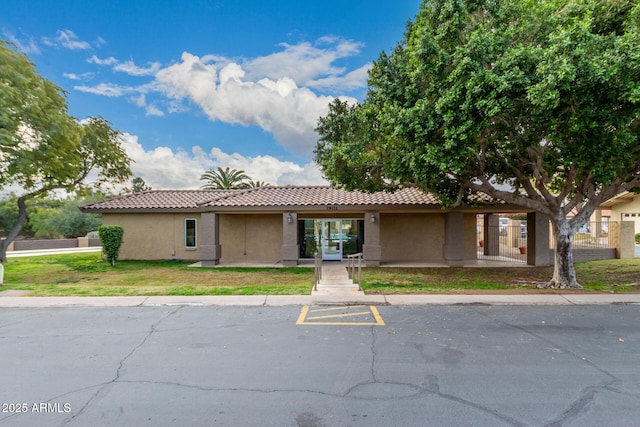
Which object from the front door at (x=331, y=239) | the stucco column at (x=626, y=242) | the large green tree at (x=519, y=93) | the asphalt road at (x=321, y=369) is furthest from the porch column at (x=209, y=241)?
the stucco column at (x=626, y=242)

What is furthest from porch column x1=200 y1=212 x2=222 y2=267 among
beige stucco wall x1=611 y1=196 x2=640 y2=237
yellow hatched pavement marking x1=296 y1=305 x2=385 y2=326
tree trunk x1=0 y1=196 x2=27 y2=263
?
beige stucco wall x1=611 y1=196 x2=640 y2=237

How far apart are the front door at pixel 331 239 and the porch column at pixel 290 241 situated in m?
2.24

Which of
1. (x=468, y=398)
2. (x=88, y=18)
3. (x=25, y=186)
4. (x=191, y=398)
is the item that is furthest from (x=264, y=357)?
(x=25, y=186)

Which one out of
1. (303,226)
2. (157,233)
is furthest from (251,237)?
(157,233)

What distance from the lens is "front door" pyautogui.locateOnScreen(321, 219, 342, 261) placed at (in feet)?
60.3

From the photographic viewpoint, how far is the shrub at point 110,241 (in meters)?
17.1

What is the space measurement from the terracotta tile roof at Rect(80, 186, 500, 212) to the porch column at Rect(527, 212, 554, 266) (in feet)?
8.99

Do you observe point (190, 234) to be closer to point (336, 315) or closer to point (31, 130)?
point (31, 130)

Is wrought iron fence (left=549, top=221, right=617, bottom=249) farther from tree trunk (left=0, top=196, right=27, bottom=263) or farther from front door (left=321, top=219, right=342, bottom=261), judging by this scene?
tree trunk (left=0, top=196, right=27, bottom=263)

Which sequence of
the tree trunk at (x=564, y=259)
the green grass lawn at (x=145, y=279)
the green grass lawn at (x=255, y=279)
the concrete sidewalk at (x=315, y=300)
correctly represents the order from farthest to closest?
the tree trunk at (x=564, y=259)
the green grass lawn at (x=255, y=279)
the green grass lawn at (x=145, y=279)
the concrete sidewalk at (x=315, y=300)

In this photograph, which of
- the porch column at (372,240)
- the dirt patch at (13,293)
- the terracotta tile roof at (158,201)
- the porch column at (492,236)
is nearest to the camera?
the dirt patch at (13,293)

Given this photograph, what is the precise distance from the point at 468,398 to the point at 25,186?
79.0ft

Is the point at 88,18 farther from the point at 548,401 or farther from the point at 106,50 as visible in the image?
the point at 548,401

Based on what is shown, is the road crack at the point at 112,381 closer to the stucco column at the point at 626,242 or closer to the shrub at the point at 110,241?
the shrub at the point at 110,241
